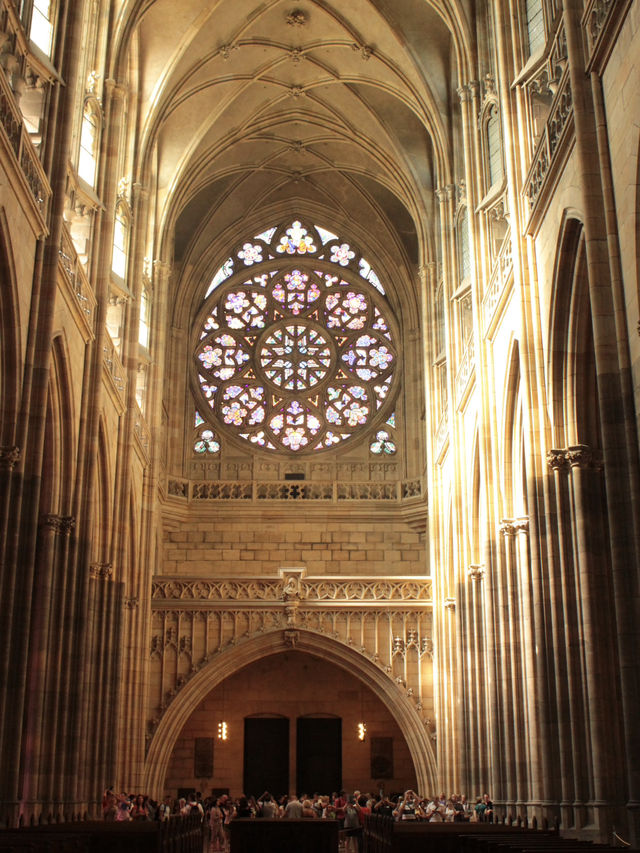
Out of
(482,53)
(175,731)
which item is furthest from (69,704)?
(482,53)

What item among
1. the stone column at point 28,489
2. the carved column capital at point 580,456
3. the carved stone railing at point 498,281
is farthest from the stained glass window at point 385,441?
the carved column capital at point 580,456

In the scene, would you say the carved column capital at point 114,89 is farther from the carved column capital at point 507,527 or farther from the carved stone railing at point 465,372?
the carved column capital at point 507,527

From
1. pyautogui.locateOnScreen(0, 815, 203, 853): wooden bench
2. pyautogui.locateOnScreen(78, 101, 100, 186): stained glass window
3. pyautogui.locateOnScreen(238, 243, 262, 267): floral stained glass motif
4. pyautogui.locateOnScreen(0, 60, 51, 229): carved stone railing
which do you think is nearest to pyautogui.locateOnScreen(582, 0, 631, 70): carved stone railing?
pyautogui.locateOnScreen(0, 60, 51, 229): carved stone railing

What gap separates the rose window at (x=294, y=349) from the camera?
3083 centimetres

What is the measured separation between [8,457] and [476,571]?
10597 millimetres

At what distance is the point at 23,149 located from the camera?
14.4 meters

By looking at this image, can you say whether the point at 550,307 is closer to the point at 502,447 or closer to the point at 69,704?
the point at 502,447

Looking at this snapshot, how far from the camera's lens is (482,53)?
70.9 ft

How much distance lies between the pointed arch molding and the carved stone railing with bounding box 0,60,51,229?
1258 cm

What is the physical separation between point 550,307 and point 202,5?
13756mm

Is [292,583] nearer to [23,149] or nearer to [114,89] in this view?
[114,89]

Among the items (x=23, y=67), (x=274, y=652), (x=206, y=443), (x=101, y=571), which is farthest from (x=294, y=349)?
(x=23, y=67)

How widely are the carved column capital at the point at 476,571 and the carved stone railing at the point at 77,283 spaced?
27.9 feet

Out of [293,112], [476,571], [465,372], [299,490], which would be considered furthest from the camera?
[299,490]
